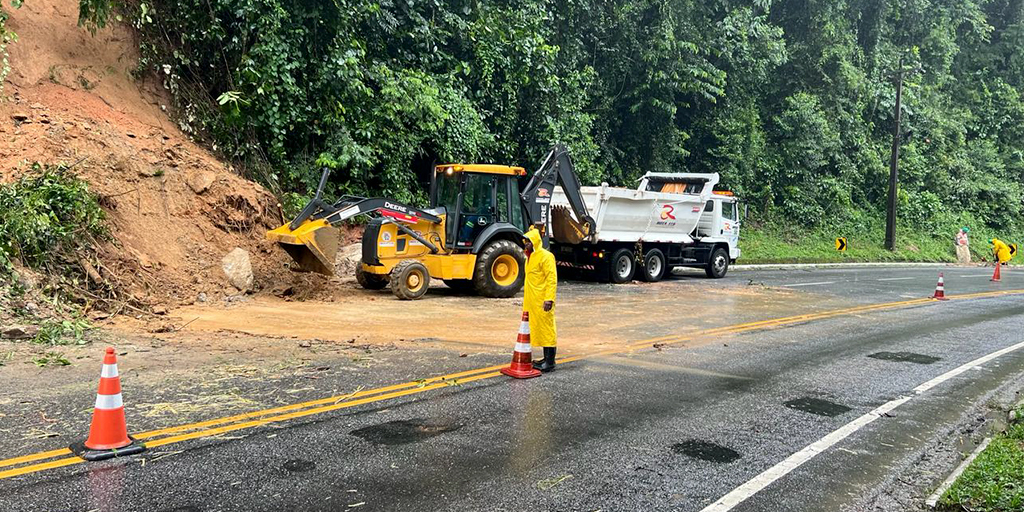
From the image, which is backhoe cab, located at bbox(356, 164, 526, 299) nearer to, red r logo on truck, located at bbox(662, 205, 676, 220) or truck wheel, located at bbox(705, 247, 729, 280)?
red r logo on truck, located at bbox(662, 205, 676, 220)

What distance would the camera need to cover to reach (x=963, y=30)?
44.8 metres

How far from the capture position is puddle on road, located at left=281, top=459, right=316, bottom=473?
4.84m

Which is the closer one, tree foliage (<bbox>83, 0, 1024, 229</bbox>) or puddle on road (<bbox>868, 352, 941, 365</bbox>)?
puddle on road (<bbox>868, 352, 941, 365</bbox>)

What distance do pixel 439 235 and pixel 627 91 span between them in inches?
643

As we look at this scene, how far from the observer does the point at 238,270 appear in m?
13.3

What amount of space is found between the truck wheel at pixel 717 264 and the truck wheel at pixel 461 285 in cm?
961

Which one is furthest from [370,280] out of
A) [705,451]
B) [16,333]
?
[705,451]

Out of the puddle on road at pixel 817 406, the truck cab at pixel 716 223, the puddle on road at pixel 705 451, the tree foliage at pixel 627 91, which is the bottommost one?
the puddle on road at pixel 705 451

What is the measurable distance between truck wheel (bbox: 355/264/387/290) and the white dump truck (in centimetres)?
586

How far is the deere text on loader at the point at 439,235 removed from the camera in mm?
Result: 13391

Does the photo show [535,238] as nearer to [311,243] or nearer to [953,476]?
[953,476]

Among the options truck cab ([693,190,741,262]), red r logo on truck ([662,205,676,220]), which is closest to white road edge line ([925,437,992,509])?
red r logo on truck ([662,205,676,220])

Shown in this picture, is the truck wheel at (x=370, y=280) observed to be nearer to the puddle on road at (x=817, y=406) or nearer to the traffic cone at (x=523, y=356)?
the traffic cone at (x=523, y=356)

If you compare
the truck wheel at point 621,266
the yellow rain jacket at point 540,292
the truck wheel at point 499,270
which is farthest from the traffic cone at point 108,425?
the truck wheel at point 621,266
